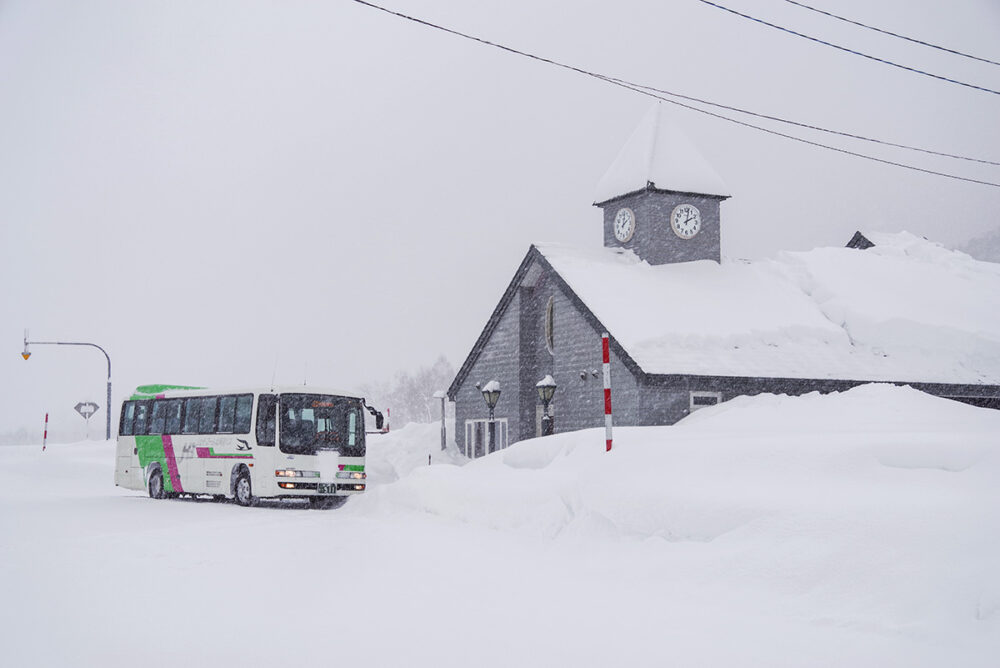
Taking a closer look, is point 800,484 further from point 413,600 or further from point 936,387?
point 936,387

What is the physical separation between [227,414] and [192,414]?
1958mm

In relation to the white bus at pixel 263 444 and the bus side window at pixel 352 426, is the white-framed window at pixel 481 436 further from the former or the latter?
the bus side window at pixel 352 426

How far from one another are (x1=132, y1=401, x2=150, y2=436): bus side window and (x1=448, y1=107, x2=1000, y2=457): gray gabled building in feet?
36.5

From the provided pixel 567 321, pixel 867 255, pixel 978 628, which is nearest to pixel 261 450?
pixel 567 321

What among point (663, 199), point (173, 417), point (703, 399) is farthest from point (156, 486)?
point (663, 199)

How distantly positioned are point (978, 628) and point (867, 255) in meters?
34.6


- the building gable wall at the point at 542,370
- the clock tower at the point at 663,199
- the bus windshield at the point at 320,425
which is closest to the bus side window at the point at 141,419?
the bus windshield at the point at 320,425

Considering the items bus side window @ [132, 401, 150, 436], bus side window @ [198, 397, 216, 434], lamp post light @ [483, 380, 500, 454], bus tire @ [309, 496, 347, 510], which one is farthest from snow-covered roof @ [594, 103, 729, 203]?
bus side window @ [132, 401, 150, 436]

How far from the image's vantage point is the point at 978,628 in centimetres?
637

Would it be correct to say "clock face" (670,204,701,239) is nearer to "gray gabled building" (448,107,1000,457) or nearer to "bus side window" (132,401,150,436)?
"gray gabled building" (448,107,1000,457)

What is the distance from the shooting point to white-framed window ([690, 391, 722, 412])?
26.2 meters

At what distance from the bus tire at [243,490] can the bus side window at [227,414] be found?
1142 mm

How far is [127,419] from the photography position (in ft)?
90.2

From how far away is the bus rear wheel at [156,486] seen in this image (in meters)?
25.5
